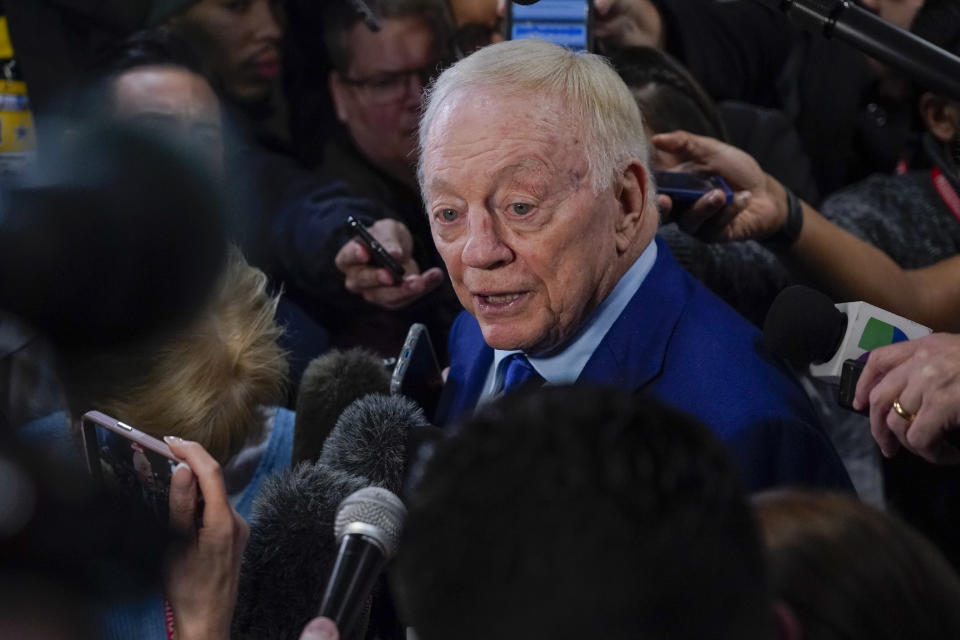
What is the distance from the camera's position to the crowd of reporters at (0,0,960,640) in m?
0.76

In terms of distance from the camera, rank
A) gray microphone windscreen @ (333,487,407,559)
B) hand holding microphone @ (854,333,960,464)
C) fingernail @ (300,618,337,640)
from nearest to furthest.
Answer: fingernail @ (300,618,337,640), gray microphone windscreen @ (333,487,407,559), hand holding microphone @ (854,333,960,464)

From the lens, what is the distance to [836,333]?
142 centimetres

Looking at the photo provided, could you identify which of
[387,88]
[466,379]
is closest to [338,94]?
[387,88]

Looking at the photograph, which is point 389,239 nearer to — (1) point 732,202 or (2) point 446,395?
(2) point 446,395

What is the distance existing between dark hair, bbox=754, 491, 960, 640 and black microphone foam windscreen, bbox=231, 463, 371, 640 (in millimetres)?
715

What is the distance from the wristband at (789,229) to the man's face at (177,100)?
3.79ft

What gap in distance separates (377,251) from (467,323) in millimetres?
267

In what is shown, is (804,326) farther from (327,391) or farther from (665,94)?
(665,94)

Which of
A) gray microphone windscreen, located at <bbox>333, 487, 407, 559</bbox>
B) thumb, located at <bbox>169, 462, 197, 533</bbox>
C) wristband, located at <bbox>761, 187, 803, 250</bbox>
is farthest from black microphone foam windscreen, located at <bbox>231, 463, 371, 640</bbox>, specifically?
wristband, located at <bbox>761, 187, 803, 250</bbox>

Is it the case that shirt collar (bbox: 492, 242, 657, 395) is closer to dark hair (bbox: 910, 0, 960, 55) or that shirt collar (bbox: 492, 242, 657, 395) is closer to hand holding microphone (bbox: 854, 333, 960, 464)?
hand holding microphone (bbox: 854, 333, 960, 464)

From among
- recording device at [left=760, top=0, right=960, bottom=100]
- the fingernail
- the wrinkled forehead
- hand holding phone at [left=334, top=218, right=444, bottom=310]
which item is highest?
recording device at [left=760, top=0, right=960, bottom=100]

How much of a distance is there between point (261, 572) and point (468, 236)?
598 mm

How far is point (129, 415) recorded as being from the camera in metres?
1.79

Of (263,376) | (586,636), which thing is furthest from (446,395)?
(586,636)
